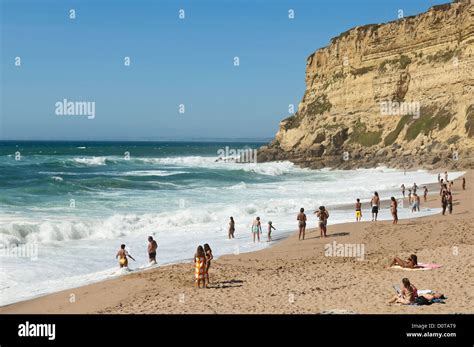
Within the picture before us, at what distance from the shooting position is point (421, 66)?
187ft

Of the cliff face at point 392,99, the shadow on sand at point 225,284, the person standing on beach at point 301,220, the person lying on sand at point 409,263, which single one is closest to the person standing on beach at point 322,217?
the person standing on beach at point 301,220

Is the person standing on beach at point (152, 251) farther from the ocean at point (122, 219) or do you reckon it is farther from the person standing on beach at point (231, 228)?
the person standing on beach at point (231, 228)

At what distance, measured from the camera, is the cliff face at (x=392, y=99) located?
49.6m

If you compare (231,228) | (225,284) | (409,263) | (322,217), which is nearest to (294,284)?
(225,284)

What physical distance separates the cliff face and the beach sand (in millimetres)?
29972

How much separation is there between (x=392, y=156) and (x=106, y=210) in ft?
120

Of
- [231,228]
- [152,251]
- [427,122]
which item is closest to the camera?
[152,251]

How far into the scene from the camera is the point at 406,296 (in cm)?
984

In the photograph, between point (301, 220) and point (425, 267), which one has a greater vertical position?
point (301, 220)

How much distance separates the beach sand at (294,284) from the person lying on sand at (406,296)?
0.79ft

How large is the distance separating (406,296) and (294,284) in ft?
8.72
